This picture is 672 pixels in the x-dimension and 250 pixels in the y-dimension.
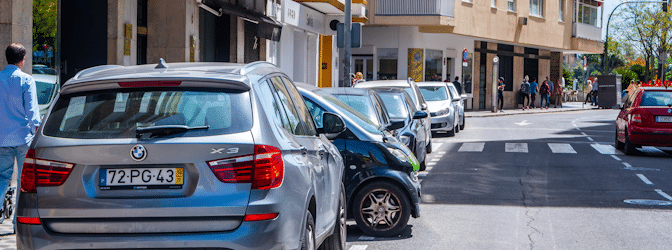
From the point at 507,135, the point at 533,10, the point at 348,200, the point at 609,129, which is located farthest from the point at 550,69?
the point at 348,200

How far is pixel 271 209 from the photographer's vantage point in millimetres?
4449

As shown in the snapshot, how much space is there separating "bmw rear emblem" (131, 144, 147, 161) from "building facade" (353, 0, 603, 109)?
36.0 metres

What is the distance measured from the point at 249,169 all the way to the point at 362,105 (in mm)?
6345

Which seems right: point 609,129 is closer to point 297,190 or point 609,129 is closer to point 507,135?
point 507,135

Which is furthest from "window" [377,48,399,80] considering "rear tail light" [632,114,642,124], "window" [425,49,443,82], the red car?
"rear tail light" [632,114,642,124]

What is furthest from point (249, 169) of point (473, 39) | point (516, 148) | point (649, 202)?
point (473, 39)

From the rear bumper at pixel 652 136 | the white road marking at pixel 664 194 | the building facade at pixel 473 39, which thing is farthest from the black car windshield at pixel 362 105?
the building facade at pixel 473 39

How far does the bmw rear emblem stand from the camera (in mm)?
4398

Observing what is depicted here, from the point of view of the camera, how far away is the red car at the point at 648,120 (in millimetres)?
17734

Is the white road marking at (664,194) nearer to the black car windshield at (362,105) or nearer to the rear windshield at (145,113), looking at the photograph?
the black car windshield at (362,105)

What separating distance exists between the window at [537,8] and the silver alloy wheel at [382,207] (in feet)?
143

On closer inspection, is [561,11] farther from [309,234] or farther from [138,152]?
[138,152]

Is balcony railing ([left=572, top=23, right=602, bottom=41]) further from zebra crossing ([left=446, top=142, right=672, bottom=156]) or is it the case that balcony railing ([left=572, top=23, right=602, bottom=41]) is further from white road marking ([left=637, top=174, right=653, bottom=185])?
white road marking ([left=637, top=174, right=653, bottom=185])

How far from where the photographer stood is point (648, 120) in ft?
58.4
